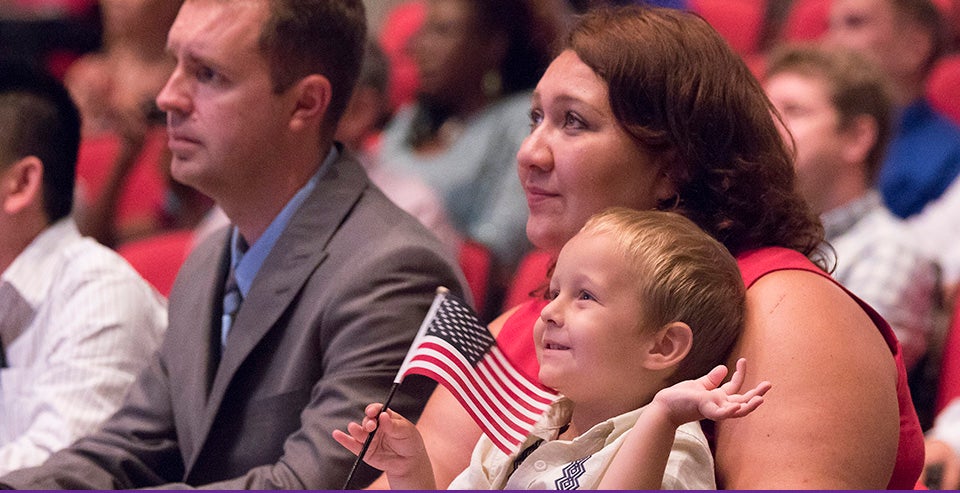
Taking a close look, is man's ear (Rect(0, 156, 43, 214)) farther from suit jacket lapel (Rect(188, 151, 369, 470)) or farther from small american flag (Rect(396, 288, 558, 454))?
small american flag (Rect(396, 288, 558, 454))

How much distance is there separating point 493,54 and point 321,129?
230cm

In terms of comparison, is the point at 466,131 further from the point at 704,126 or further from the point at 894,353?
the point at 894,353

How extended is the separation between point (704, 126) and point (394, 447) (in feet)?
2.01

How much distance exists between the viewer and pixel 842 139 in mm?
3496

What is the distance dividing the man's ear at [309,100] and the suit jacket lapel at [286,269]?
4.9 inches

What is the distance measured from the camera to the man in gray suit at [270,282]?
7.06ft

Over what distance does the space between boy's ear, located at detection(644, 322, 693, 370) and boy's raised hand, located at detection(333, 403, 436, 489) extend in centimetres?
31

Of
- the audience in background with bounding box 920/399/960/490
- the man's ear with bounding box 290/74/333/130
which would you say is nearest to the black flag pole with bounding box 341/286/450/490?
the man's ear with bounding box 290/74/333/130

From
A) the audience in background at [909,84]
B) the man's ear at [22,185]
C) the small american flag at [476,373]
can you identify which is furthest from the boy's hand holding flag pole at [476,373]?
the audience in background at [909,84]

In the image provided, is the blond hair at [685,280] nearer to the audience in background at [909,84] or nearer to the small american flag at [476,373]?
the small american flag at [476,373]

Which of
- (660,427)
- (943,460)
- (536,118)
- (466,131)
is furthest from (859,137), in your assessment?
(660,427)

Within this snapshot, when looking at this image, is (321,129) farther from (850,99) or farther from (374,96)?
(374,96)

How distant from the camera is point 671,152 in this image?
6.05 ft

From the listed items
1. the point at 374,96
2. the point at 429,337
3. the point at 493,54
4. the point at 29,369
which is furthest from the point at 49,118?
the point at 493,54
